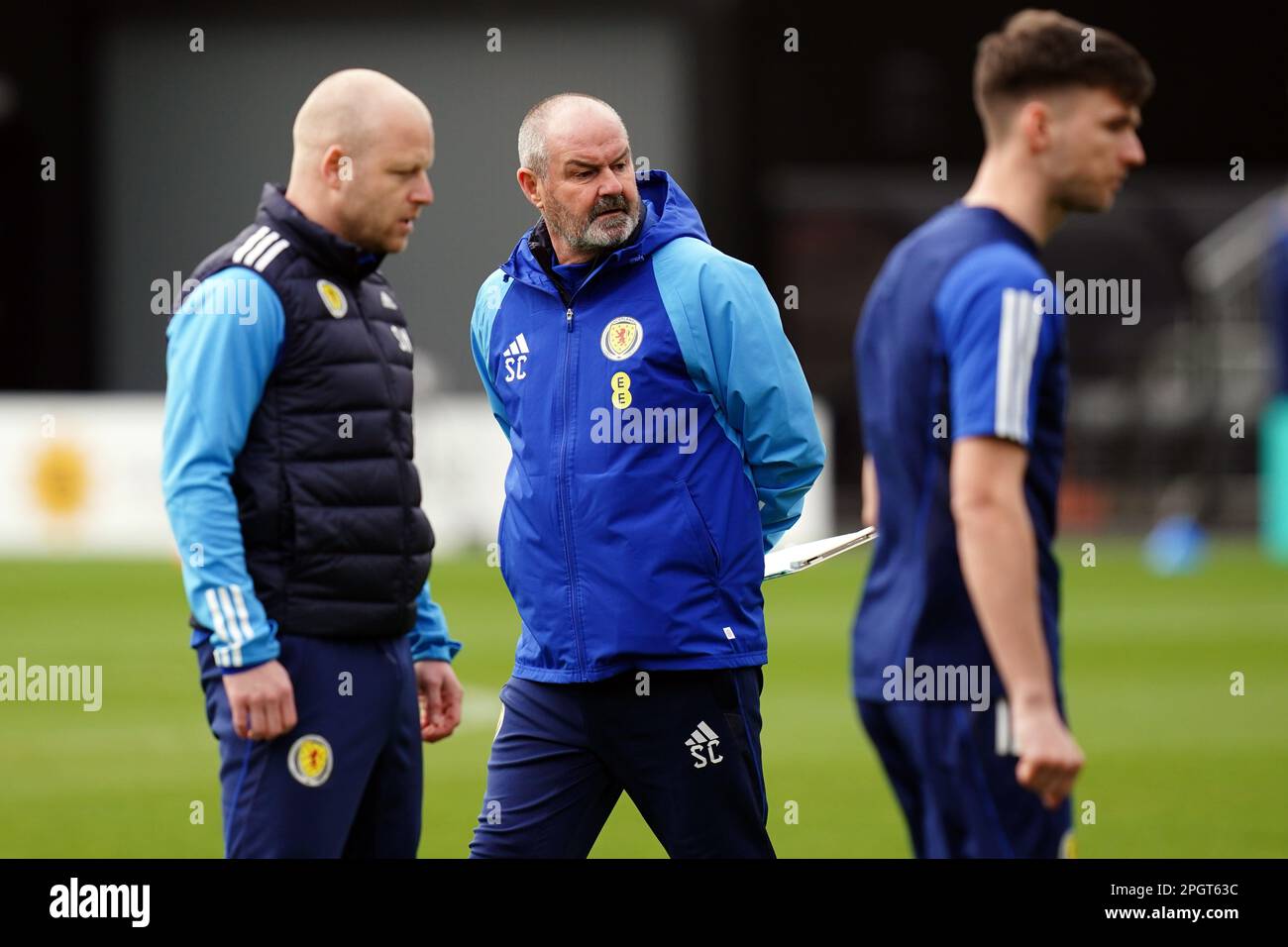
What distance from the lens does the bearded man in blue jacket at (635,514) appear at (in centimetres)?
399

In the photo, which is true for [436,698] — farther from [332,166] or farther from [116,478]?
[116,478]

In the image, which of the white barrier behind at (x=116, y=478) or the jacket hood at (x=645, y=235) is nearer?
the jacket hood at (x=645, y=235)

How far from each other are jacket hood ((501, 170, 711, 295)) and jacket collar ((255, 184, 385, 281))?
1.20 feet

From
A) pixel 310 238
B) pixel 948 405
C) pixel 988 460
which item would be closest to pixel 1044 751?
pixel 988 460

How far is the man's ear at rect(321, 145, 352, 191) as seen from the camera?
4.13 m

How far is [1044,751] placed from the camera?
3438 millimetres

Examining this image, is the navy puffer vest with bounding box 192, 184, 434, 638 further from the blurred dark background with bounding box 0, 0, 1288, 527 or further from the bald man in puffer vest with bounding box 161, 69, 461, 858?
the blurred dark background with bounding box 0, 0, 1288, 527

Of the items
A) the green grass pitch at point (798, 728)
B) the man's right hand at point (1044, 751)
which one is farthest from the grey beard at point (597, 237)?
the green grass pitch at point (798, 728)

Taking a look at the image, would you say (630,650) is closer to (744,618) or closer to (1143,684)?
(744,618)

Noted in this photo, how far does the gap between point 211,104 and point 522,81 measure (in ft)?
12.7

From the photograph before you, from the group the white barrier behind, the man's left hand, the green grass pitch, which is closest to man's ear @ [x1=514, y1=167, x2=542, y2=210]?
the man's left hand

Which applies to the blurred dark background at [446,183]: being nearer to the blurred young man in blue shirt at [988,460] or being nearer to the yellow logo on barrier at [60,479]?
the yellow logo on barrier at [60,479]

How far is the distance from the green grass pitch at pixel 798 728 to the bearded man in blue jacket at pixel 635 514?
3018mm

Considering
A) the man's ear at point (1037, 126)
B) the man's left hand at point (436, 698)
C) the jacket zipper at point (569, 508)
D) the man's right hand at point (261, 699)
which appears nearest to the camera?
the man's ear at point (1037, 126)
